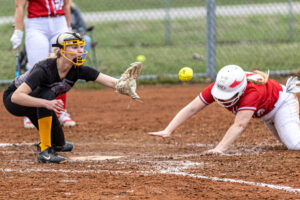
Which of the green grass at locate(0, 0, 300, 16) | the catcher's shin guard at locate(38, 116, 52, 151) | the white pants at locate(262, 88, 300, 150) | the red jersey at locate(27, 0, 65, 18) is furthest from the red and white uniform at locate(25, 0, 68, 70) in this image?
the green grass at locate(0, 0, 300, 16)

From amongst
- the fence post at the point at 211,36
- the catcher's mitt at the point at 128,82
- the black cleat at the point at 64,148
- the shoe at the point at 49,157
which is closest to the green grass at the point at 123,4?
the fence post at the point at 211,36

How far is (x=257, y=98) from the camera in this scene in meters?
5.38

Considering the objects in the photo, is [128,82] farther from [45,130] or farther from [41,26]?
[41,26]

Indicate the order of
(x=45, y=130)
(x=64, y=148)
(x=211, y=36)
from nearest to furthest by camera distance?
(x=45, y=130) < (x=64, y=148) < (x=211, y=36)

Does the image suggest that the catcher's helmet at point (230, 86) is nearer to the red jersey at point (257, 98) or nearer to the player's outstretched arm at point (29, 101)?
the red jersey at point (257, 98)

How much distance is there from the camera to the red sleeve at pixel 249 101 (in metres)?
5.33

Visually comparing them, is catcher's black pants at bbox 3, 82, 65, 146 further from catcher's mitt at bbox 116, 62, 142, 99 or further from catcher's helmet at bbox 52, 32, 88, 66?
catcher's mitt at bbox 116, 62, 142, 99

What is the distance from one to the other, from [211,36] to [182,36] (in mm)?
4631

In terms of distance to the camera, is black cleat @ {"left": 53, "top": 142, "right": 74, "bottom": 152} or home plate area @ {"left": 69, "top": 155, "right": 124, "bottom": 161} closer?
home plate area @ {"left": 69, "top": 155, "right": 124, "bottom": 161}

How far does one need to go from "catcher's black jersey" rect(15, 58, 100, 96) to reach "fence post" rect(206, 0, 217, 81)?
5.05 metres

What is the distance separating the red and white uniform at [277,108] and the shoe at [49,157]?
1.54m

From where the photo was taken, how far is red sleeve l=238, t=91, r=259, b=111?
5332 millimetres

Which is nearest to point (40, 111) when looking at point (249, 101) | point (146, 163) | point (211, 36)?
point (146, 163)

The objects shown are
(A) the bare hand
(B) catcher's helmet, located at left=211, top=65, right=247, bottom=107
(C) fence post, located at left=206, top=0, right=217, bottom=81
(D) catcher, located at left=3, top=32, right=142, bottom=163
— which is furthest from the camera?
(C) fence post, located at left=206, top=0, right=217, bottom=81
